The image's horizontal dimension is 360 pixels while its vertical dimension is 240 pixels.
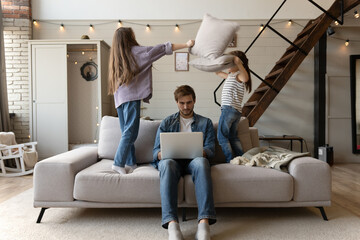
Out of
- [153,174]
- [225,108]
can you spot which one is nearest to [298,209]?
[225,108]

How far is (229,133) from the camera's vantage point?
315cm

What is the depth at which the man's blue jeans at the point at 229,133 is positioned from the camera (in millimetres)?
3043

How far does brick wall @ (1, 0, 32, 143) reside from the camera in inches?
221

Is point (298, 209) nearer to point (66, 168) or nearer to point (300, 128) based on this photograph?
point (66, 168)

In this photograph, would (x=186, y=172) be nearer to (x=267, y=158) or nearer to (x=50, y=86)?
(x=267, y=158)

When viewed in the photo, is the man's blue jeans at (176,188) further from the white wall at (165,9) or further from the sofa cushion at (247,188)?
the white wall at (165,9)

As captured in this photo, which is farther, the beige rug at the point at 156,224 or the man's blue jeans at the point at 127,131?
the man's blue jeans at the point at 127,131

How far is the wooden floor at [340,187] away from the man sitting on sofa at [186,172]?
139cm

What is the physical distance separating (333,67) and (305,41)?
1.83 meters

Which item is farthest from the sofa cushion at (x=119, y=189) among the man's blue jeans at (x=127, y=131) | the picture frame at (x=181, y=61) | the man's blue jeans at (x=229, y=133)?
the picture frame at (x=181, y=61)

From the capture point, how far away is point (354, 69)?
5969 millimetres

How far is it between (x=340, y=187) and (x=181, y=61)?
335cm

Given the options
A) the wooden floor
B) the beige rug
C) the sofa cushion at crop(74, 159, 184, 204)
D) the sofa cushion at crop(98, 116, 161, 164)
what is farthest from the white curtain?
the sofa cushion at crop(74, 159, 184, 204)

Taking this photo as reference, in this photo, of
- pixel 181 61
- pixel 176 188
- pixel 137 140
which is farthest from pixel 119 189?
pixel 181 61
